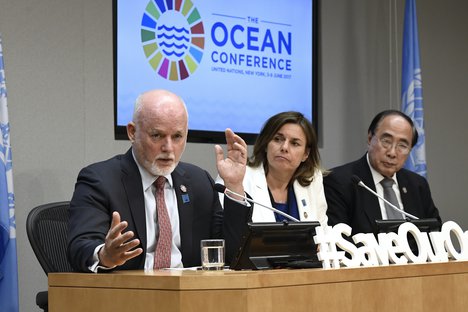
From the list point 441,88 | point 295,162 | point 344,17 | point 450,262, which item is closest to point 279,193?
point 295,162

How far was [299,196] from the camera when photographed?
4.67 metres

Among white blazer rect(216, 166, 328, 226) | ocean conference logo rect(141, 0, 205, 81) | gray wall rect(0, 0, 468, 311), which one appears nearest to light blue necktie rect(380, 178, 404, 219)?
white blazer rect(216, 166, 328, 226)

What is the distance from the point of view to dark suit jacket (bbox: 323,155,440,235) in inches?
A: 191

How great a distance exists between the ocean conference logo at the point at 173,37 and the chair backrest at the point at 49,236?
5.28ft

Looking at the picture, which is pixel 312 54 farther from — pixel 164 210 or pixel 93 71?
pixel 164 210

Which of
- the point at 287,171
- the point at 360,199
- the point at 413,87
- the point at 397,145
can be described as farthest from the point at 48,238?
the point at 413,87

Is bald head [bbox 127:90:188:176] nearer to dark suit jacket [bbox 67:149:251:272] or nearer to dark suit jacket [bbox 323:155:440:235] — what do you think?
dark suit jacket [bbox 67:149:251:272]

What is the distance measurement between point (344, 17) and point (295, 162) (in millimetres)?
2027

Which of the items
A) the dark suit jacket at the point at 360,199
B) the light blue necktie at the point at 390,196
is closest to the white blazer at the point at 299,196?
the dark suit jacket at the point at 360,199

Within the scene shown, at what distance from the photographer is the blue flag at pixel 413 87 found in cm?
596

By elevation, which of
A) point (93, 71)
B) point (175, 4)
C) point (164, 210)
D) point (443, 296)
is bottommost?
point (443, 296)

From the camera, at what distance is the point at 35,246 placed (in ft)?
11.9

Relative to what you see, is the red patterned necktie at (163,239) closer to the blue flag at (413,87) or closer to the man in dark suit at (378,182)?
the man in dark suit at (378,182)

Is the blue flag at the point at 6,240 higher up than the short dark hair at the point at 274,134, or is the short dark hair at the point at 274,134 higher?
the short dark hair at the point at 274,134
